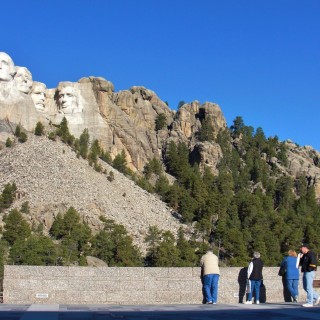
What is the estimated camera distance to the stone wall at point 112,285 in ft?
57.7

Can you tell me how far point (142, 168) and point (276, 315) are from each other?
93.8 m

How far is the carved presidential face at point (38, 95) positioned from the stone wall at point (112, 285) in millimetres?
79132

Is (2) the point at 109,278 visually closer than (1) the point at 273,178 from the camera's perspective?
Yes

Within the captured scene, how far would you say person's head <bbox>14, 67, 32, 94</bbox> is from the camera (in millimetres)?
91188

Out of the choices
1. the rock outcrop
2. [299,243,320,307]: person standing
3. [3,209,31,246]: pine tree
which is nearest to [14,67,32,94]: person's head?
the rock outcrop

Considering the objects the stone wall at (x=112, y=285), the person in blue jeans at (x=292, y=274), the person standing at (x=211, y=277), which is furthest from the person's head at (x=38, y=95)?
the person in blue jeans at (x=292, y=274)

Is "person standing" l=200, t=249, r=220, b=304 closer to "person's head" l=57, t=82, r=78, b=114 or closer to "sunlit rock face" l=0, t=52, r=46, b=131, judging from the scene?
"sunlit rock face" l=0, t=52, r=46, b=131

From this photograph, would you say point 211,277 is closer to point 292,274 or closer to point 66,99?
point 292,274

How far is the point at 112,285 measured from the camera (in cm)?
1808

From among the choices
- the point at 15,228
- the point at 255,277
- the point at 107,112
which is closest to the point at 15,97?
the point at 107,112

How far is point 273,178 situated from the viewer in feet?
379

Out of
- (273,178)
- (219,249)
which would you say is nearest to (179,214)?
(219,249)

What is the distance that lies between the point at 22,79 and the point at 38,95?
4.53 m

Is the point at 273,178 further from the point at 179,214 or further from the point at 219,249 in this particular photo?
the point at 219,249
